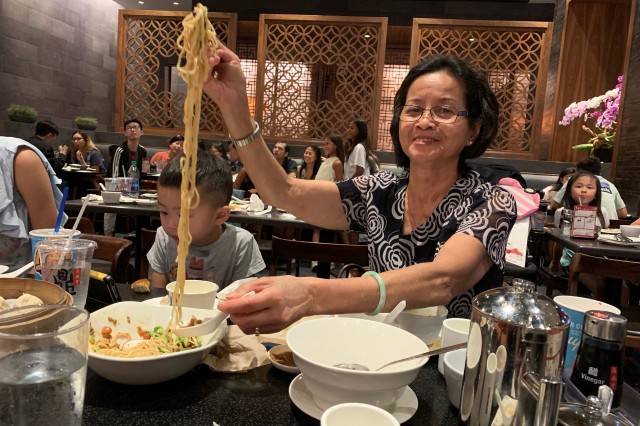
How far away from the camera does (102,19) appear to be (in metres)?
11.3

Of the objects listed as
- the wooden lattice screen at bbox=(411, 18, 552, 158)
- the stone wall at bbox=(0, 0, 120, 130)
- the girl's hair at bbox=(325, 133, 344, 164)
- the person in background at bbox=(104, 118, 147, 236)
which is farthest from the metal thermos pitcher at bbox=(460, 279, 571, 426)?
the stone wall at bbox=(0, 0, 120, 130)

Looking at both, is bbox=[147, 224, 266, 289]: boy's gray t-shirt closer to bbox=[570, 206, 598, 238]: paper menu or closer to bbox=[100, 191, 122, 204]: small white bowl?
bbox=[100, 191, 122, 204]: small white bowl

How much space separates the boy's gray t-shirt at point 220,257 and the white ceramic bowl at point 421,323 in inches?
36.8

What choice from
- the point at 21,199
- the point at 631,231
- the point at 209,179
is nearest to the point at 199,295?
the point at 209,179

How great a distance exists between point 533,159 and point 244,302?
817 centimetres

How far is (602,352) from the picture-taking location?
83 cm

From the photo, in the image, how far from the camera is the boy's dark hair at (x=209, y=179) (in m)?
1.65

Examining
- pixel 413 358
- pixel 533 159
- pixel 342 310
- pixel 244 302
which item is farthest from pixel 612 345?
pixel 533 159

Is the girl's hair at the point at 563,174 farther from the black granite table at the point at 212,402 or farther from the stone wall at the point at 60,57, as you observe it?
the stone wall at the point at 60,57

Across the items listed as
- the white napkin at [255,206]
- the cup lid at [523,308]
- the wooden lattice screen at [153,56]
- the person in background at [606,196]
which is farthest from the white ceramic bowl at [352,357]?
the wooden lattice screen at [153,56]

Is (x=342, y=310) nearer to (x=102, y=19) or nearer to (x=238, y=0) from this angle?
(x=238, y=0)

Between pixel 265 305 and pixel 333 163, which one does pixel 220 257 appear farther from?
pixel 333 163

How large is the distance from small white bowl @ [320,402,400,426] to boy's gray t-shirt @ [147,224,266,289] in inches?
47.8

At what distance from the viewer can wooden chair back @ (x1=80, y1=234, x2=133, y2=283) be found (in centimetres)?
184
